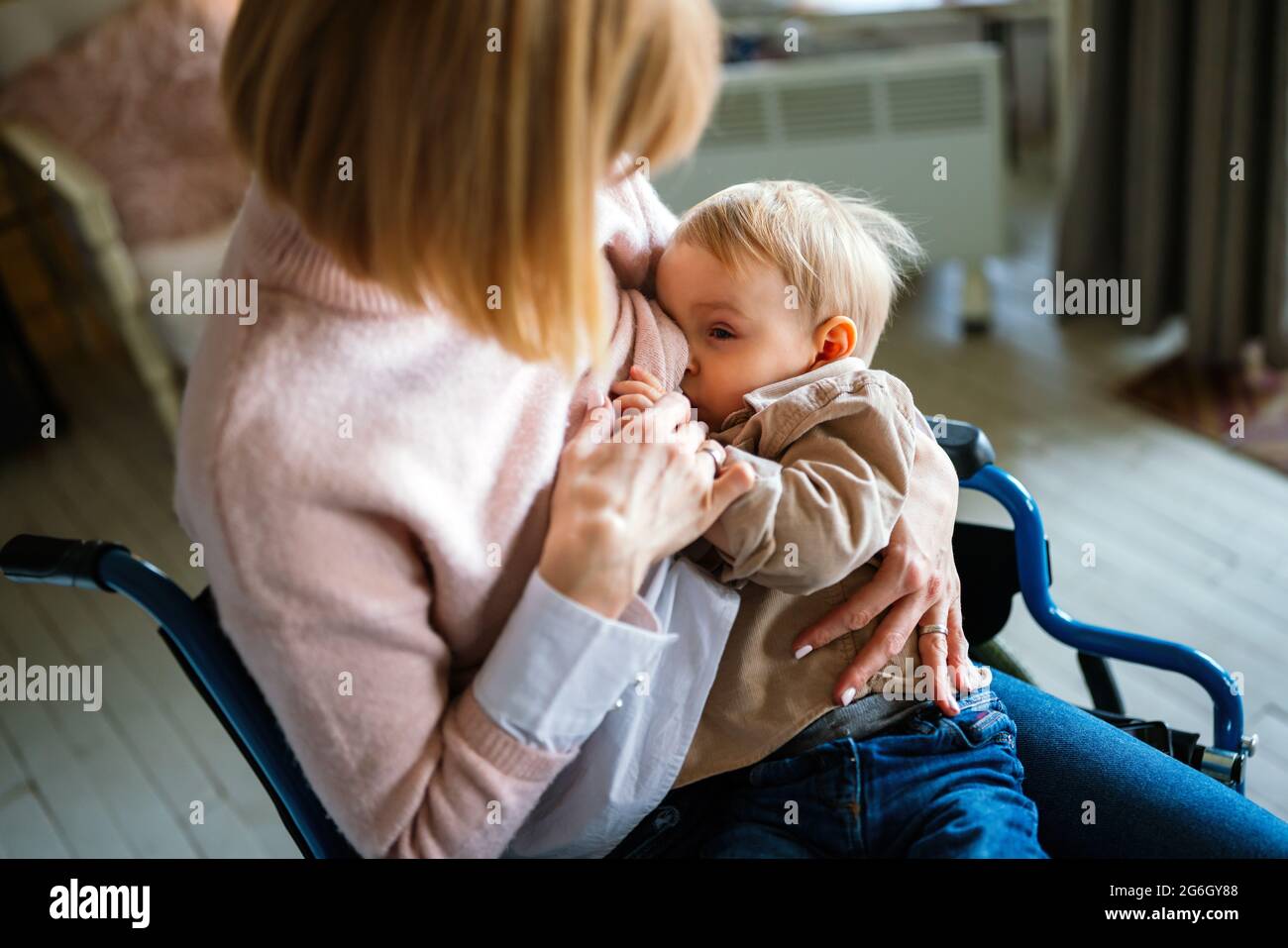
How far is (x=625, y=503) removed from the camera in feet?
2.72

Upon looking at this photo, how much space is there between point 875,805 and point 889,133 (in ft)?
6.68

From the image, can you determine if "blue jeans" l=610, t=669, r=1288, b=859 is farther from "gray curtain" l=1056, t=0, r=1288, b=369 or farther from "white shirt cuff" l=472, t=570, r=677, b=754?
"gray curtain" l=1056, t=0, r=1288, b=369

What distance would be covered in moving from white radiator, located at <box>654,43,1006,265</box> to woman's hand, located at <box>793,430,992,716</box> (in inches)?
63.4

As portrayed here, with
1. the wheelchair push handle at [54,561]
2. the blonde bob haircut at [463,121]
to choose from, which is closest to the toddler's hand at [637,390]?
the blonde bob haircut at [463,121]

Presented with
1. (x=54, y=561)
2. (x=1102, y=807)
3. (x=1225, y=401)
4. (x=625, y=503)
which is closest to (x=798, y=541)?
(x=625, y=503)

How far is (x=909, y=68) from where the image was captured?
2541 millimetres

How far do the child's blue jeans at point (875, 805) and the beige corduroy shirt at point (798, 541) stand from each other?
4 centimetres

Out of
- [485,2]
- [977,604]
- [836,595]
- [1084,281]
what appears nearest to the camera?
[485,2]

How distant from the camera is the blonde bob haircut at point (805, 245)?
102 centimetres

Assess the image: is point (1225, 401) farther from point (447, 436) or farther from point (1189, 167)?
point (447, 436)

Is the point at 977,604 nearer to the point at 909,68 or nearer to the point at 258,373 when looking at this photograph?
the point at 258,373

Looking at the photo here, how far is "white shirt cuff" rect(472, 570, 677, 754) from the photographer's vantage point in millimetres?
799
